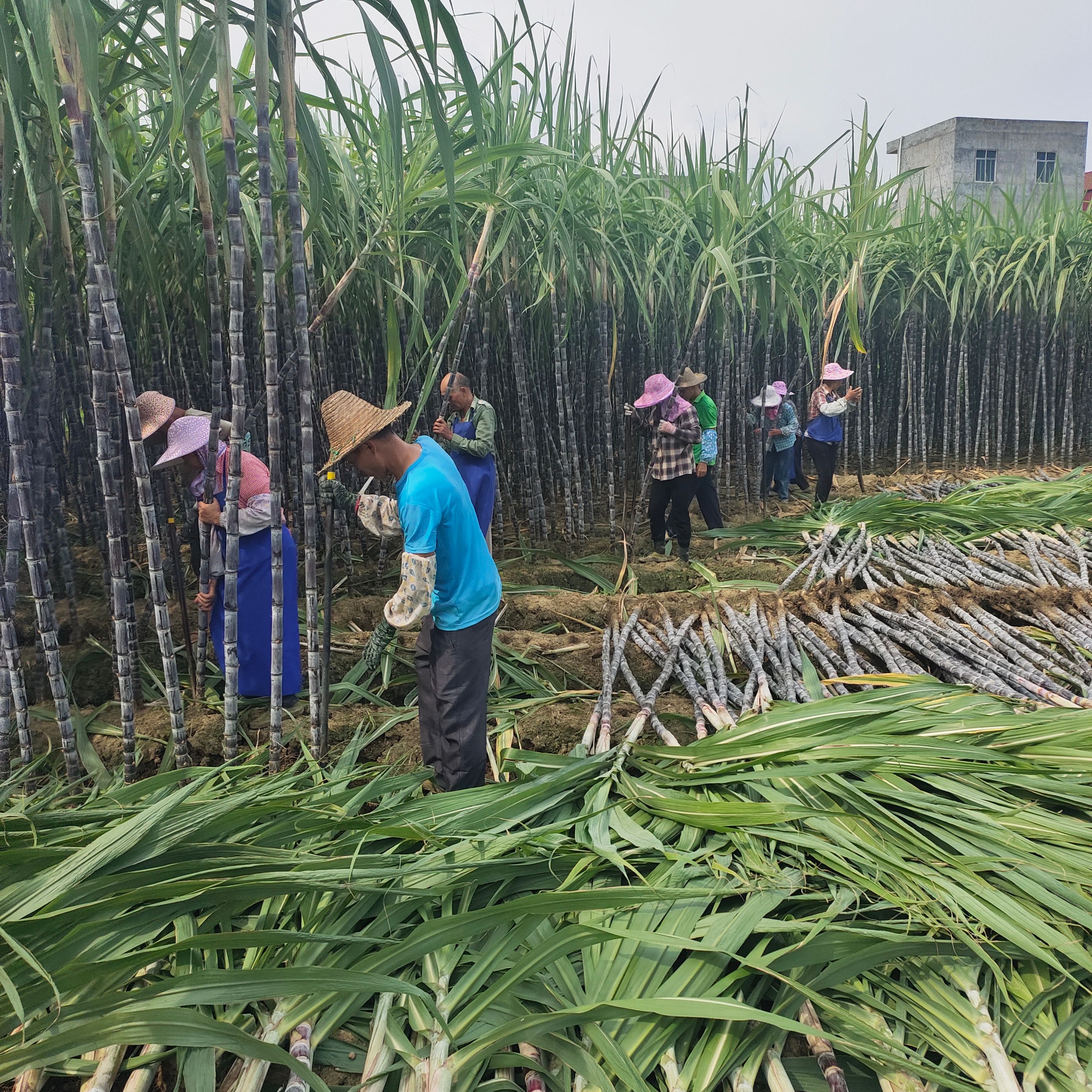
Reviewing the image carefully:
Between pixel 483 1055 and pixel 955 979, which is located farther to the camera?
pixel 955 979

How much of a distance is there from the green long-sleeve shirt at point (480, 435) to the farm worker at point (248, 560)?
1.11m

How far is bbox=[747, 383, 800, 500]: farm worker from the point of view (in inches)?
242

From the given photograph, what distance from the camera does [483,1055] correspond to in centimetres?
120

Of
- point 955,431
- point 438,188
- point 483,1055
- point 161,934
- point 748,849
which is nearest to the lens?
point 483,1055

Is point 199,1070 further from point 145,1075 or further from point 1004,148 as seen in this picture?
point 1004,148

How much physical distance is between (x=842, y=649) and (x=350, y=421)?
2.04m

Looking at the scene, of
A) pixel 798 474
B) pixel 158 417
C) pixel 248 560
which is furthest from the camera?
pixel 798 474

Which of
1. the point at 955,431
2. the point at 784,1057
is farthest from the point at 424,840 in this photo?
the point at 955,431

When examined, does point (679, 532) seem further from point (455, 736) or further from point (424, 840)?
point (424, 840)

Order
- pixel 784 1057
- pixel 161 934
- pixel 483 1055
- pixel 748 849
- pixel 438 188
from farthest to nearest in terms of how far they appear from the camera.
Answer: pixel 438 188 → pixel 748 849 → pixel 161 934 → pixel 784 1057 → pixel 483 1055

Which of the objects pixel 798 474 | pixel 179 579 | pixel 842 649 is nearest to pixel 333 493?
pixel 179 579

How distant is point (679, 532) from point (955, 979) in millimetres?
3655

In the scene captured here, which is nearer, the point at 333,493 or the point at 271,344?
the point at 271,344

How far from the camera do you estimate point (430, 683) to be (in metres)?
2.27
